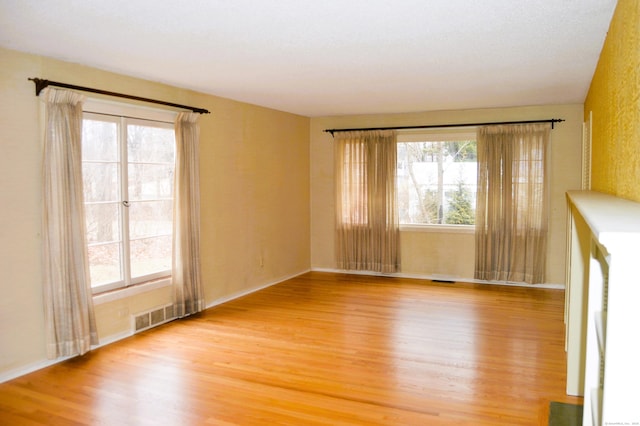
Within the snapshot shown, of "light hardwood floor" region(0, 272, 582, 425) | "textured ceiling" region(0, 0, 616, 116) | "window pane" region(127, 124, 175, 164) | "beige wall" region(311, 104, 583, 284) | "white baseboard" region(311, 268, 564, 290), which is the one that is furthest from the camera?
"white baseboard" region(311, 268, 564, 290)

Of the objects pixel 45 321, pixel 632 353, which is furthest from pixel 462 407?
pixel 45 321

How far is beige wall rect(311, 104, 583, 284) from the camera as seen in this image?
251 inches

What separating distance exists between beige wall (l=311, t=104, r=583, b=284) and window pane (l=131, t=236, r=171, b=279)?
3.26 meters

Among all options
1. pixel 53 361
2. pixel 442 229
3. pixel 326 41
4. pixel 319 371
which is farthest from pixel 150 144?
pixel 442 229

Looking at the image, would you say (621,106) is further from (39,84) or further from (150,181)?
(150,181)

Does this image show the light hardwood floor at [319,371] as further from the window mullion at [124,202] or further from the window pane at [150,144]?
the window pane at [150,144]

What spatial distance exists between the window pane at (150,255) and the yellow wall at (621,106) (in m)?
4.00

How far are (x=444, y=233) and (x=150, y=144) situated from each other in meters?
4.35

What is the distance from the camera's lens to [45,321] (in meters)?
3.79

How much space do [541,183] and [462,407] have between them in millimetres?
4249

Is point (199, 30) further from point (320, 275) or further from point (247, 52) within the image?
point (320, 275)

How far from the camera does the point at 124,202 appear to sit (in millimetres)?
4512

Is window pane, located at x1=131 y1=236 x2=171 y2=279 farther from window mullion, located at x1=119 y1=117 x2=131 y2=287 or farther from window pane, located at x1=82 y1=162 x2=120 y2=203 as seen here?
window pane, located at x1=82 y1=162 x2=120 y2=203

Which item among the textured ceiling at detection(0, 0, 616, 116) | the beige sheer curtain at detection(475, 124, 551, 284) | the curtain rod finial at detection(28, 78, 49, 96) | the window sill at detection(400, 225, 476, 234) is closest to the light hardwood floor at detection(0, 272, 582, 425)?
the beige sheer curtain at detection(475, 124, 551, 284)
